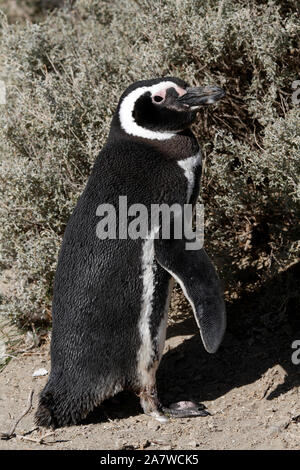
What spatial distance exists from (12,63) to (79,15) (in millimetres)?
1066

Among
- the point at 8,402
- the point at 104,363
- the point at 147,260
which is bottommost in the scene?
the point at 8,402

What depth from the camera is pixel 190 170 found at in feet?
9.00

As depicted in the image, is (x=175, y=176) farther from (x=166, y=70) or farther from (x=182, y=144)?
(x=166, y=70)

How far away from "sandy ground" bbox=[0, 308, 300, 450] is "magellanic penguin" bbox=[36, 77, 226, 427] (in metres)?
0.12

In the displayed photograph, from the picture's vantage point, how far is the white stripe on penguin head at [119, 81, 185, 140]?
273 cm

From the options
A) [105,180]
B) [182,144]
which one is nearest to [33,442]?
[105,180]

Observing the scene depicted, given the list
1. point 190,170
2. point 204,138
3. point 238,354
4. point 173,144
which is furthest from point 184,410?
point 204,138

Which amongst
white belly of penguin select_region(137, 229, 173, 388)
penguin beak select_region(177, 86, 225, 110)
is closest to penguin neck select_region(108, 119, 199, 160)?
penguin beak select_region(177, 86, 225, 110)

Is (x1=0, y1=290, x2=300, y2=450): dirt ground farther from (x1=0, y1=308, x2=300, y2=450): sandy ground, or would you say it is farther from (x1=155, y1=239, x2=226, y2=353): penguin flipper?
(x1=155, y1=239, x2=226, y2=353): penguin flipper

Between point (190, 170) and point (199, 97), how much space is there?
0.30 meters

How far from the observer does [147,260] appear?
8.69 ft

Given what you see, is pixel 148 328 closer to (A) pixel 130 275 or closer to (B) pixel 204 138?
(A) pixel 130 275

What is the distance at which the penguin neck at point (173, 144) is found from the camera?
2.75 metres

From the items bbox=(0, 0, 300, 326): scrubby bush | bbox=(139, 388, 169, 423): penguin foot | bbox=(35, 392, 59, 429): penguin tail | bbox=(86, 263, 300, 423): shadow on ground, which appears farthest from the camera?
bbox=(0, 0, 300, 326): scrubby bush
